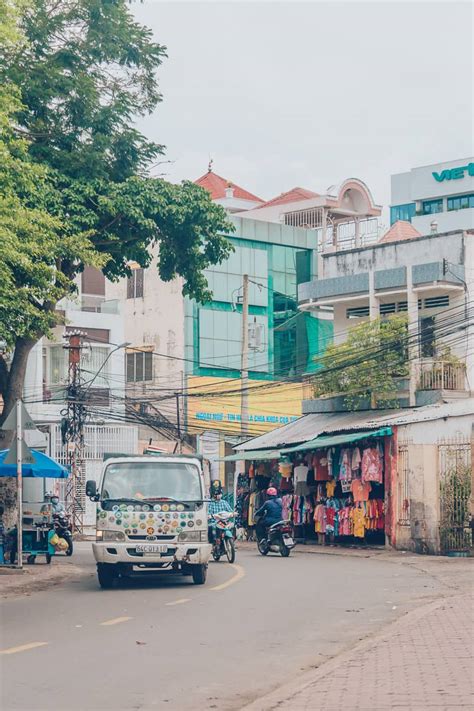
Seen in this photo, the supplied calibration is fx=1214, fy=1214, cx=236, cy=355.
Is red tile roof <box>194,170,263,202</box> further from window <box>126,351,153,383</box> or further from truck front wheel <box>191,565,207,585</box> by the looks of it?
truck front wheel <box>191,565,207,585</box>

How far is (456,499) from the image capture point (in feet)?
92.1

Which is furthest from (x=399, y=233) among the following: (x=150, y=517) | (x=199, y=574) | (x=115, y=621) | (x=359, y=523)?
(x=115, y=621)

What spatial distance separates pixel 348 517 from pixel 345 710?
2406 cm

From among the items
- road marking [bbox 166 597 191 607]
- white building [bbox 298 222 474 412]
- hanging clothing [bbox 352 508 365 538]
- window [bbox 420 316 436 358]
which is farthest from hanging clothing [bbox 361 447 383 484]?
road marking [bbox 166 597 191 607]

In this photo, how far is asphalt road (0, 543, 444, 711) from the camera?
9.49m

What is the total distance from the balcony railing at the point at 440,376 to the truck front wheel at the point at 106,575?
720 inches

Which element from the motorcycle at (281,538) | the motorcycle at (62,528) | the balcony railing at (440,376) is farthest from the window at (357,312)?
the motorcycle at (62,528)

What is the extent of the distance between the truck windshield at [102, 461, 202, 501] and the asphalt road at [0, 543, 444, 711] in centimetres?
148

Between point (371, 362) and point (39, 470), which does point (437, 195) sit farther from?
point (39, 470)

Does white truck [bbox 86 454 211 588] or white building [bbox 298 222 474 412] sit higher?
white building [bbox 298 222 474 412]

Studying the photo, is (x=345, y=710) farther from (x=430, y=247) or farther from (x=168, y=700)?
(x=430, y=247)

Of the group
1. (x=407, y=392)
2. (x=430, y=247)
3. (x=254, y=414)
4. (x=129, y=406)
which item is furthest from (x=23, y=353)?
(x=254, y=414)

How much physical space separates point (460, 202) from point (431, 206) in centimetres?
242

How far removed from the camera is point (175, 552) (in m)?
19.0
